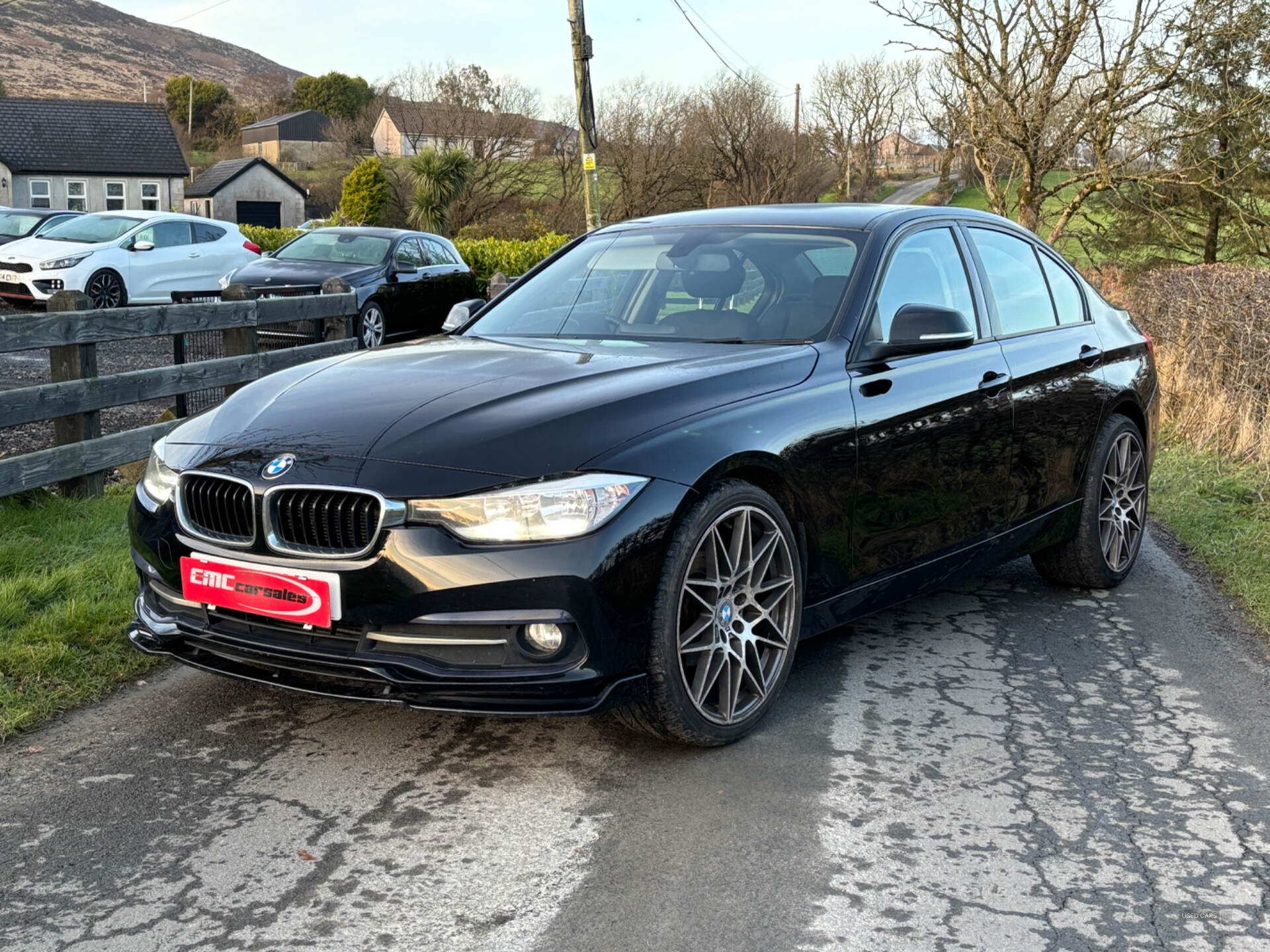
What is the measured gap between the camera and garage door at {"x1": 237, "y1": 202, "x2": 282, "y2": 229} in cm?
7762

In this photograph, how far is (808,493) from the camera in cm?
417

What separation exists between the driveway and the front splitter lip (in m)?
70.3

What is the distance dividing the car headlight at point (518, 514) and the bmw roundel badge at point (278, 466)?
1.33 ft

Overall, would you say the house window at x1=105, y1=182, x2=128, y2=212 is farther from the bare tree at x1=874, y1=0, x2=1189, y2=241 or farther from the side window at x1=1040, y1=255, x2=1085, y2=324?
the side window at x1=1040, y1=255, x2=1085, y2=324

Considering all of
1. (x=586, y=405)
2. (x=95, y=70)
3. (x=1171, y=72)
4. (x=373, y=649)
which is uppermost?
(x=95, y=70)

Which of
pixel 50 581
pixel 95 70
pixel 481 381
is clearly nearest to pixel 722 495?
pixel 481 381

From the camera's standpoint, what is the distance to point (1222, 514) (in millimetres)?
7934

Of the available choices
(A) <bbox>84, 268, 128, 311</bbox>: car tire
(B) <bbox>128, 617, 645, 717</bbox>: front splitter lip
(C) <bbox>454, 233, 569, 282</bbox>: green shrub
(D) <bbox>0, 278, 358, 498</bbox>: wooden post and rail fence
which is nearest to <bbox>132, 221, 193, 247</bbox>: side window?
(A) <bbox>84, 268, 128, 311</bbox>: car tire

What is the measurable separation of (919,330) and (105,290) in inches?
756

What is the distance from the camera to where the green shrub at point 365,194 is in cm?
4806

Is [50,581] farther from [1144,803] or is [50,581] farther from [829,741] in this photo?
[1144,803]

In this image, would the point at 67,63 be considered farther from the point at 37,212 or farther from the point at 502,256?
the point at 502,256

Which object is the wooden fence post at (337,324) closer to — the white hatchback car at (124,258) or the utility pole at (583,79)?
the white hatchback car at (124,258)

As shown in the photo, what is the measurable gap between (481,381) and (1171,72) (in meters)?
20.7
